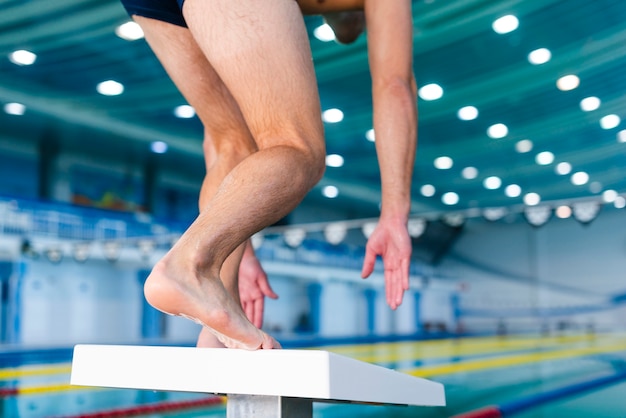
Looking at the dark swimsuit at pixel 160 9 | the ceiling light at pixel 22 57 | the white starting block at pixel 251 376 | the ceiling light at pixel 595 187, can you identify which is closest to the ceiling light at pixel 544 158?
the ceiling light at pixel 595 187

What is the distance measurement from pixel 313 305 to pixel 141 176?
157 inches

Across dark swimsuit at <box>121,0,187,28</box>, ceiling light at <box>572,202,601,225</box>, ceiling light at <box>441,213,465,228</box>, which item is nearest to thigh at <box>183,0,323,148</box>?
dark swimsuit at <box>121,0,187,28</box>

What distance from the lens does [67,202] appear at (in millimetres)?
8500

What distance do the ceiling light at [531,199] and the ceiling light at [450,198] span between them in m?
0.98

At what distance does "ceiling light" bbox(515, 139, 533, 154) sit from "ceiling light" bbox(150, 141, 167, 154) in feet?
13.4

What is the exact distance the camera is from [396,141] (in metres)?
0.93

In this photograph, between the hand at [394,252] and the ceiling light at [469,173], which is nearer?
the hand at [394,252]

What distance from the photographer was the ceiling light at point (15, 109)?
6090 mm

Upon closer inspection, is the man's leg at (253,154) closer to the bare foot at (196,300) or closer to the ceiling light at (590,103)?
the bare foot at (196,300)

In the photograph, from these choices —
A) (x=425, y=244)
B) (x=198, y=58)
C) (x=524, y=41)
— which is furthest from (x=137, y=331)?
(x=198, y=58)

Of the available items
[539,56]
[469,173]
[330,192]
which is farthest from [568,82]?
[330,192]

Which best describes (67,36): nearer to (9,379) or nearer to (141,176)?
(9,379)

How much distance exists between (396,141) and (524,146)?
6.04 m

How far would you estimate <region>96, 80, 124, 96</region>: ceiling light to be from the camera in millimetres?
5570
